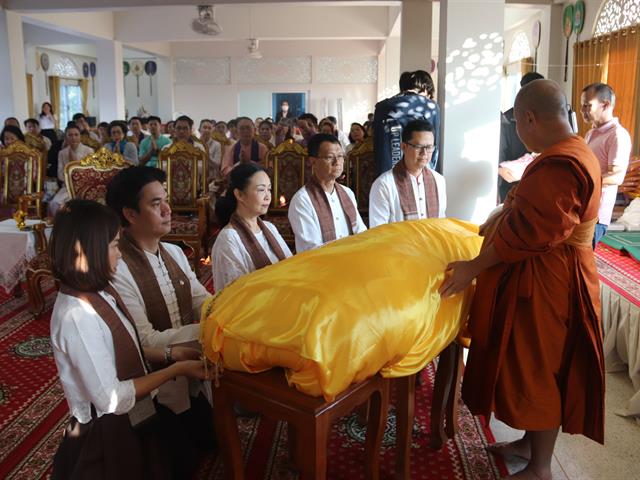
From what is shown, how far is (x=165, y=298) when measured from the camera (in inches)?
77.6

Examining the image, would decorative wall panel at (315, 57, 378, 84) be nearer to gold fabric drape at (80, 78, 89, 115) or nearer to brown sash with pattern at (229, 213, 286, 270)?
gold fabric drape at (80, 78, 89, 115)

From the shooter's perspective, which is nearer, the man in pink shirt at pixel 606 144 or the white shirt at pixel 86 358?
the white shirt at pixel 86 358

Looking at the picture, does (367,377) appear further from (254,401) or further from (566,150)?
(566,150)

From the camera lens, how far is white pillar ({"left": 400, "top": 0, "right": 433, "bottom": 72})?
6.87 metres

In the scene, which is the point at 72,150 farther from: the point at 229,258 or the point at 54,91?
the point at 54,91

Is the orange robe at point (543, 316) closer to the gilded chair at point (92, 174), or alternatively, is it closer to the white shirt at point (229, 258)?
the white shirt at point (229, 258)

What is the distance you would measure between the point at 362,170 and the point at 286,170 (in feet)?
2.14

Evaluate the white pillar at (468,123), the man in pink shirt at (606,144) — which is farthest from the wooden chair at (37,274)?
the man in pink shirt at (606,144)

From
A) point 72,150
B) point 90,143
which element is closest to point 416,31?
point 90,143

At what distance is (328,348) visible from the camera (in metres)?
1.32

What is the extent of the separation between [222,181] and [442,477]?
3.93 metres

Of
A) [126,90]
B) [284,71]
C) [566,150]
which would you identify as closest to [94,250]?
[566,150]

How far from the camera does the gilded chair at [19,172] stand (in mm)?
5293

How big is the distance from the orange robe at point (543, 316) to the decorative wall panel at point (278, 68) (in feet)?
41.7
